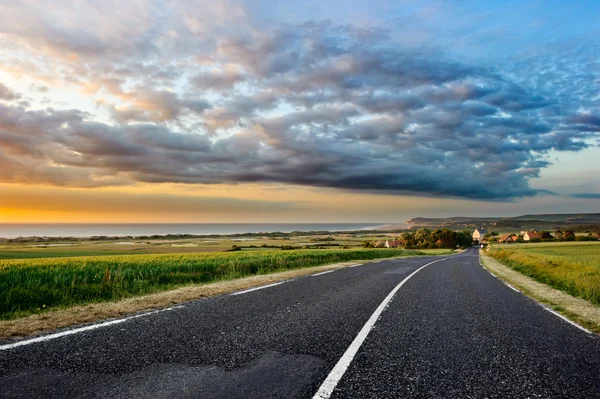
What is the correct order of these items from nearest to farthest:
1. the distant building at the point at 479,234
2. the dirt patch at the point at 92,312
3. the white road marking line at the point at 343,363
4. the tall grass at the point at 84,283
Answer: the white road marking line at the point at 343,363
the dirt patch at the point at 92,312
the tall grass at the point at 84,283
the distant building at the point at 479,234

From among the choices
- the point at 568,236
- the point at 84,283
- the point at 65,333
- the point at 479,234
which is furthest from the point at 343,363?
the point at 479,234

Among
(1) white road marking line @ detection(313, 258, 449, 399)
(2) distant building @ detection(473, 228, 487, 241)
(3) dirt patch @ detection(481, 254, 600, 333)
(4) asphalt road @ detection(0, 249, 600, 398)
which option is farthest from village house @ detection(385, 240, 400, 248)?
(1) white road marking line @ detection(313, 258, 449, 399)

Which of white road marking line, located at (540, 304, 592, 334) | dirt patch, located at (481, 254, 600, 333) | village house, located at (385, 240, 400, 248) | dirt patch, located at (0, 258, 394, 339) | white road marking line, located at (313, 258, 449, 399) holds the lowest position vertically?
village house, located at (385, 240, 400, 248)

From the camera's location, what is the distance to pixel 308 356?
204 inches

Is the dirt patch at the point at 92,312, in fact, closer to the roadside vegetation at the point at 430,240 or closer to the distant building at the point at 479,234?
the roadside vegetation at the point at 430,240

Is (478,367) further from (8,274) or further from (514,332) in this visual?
(8,274)

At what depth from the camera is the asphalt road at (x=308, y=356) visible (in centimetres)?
407

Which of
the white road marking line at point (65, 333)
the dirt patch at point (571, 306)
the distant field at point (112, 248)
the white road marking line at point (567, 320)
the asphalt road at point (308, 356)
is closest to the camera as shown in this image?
the asphalt road at point (308, 356)

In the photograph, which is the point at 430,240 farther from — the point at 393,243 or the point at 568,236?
the point at 568,236

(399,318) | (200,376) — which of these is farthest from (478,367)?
(200,376)

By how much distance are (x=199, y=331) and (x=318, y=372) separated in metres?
2.72

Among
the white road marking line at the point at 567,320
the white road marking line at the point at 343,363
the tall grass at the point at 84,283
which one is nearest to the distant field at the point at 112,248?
the tall grass at the point at 84,283

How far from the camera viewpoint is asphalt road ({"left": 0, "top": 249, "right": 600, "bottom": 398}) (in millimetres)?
4070

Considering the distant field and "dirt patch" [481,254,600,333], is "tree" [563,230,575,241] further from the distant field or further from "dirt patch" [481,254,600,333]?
"dirt patch" [481,254,600,333]
